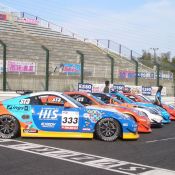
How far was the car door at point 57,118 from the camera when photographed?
37.3ft

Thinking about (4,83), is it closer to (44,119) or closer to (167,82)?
(44,119)

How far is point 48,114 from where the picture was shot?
37.5 ft

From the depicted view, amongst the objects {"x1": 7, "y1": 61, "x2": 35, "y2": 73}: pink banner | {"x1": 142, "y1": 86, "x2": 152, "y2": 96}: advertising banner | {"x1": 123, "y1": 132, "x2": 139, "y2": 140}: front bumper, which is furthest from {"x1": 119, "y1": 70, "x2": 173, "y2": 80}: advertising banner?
{"x1": 123, "y1": 132, "x2": 139, "y2": 140}: front bumper

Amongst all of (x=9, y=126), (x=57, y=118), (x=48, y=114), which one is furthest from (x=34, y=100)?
(x=9, y=126)

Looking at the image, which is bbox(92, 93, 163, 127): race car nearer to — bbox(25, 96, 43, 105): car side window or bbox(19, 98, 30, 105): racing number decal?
bbox(25, 96, 43, 105): car side window

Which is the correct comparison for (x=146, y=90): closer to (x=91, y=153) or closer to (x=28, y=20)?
(x=91, y=153)

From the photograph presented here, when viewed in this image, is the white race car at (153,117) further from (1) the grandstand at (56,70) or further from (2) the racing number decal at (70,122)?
(1) the grandstand at (56,70)

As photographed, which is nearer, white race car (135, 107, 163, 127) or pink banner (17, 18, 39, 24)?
white race car (135, 107, 163, 127)

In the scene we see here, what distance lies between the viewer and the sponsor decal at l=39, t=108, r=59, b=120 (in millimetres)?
11406

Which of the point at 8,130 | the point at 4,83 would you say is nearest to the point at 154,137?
the point at 8,130

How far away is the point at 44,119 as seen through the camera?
37.4 ft

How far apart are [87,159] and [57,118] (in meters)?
2.94

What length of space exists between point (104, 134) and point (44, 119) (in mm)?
1602

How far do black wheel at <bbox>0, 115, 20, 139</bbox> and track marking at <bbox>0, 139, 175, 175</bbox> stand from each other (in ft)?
2.48
